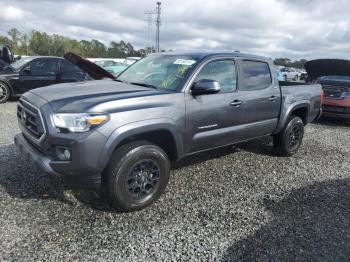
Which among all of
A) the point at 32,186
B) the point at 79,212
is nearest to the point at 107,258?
the point at 79,212

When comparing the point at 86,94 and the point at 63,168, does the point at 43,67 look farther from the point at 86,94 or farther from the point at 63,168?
the point at 63,168

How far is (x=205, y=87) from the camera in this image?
4105 mm

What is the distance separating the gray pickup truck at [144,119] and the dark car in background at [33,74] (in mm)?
6638

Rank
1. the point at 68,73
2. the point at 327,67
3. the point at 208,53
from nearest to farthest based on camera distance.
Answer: the point at 208,53 → the point at 327,67 → the point at 68,73

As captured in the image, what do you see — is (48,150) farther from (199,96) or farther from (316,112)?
(316,112)

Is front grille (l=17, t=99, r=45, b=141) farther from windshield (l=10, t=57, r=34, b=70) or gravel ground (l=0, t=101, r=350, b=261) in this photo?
windshield (l=10, t=57, r=34, b=70)

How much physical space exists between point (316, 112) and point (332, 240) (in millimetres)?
3784

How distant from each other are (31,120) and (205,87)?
2024mm

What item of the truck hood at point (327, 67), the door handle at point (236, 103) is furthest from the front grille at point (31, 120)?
Answer: the truck hood at point (327, 67)

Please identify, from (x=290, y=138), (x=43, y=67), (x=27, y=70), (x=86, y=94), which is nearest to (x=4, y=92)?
(x=27, y=70)

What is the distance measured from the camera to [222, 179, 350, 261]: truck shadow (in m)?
3.21

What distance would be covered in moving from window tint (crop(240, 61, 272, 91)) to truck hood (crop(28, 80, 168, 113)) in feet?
5.26

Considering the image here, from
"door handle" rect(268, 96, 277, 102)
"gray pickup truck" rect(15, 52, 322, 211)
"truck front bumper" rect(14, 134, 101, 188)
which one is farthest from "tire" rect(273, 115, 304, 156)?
"truck front bumper" rect(14, 134, 101, 188)

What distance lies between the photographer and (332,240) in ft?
11.5
